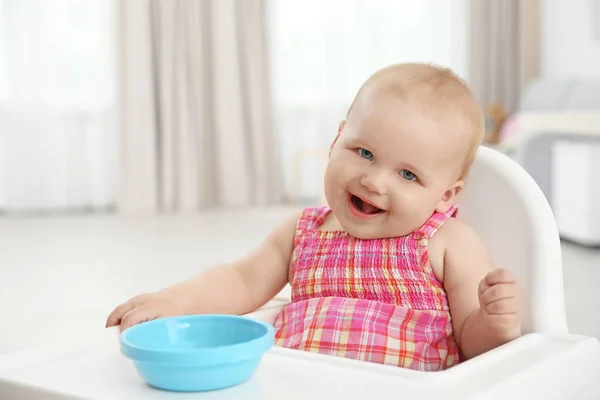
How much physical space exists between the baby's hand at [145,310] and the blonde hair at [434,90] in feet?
0.96

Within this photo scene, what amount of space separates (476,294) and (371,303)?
0.36 ft

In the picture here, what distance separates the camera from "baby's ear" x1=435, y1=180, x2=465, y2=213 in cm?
96

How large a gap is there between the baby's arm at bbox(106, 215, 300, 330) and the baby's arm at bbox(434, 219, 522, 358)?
0.20 metres

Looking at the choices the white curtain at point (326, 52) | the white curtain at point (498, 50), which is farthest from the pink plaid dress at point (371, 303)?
the white curtain at point (498, 50)

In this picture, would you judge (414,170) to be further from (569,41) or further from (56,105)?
(569,41)

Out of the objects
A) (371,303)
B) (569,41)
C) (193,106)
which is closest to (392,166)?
(371,303)

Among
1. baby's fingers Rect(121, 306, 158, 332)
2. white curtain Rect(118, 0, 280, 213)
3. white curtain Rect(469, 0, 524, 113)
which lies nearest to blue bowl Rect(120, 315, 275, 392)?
baby's fingers Rect(121, 306, 158, 332)

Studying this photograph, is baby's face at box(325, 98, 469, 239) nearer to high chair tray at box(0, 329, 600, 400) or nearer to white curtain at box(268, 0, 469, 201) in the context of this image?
high chair tray at box(0, 329, 600, 400)

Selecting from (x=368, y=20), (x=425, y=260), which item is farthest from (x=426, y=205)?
(x=368, y=20)

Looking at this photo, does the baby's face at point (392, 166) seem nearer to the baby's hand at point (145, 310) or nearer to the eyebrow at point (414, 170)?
the eyebrow at point (414, 170)

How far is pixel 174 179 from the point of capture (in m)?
4.64

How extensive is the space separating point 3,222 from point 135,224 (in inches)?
27.1

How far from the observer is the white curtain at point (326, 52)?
4.73 meters

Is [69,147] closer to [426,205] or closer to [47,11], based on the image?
[47,11]
